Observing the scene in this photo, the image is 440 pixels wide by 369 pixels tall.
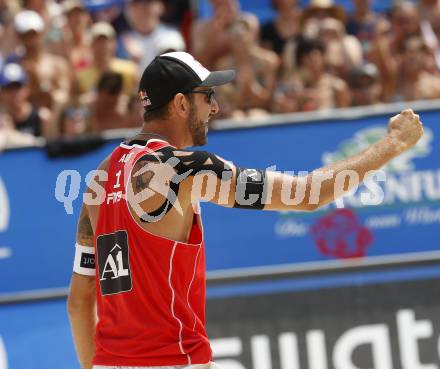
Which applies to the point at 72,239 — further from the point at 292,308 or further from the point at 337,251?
the point at 292,308

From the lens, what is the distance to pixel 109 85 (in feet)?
29.5

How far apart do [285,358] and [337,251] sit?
2.79 metres

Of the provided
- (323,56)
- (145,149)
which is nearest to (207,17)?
(323,56)

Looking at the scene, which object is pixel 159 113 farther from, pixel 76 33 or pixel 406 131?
pixel 76 33

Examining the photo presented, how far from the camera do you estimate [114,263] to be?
3699 mm

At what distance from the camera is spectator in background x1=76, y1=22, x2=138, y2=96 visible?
31.4 feet

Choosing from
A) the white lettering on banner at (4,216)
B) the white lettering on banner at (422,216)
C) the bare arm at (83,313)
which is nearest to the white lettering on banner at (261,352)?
the bare arm at (83,313)

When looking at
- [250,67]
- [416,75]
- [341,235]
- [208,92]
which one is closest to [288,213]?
[341,235]

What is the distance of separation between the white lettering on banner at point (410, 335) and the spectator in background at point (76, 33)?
219 inches

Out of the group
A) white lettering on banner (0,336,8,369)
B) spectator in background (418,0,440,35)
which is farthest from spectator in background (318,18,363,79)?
white lettering on banner (0,336,8,369)

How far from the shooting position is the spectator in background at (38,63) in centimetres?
962

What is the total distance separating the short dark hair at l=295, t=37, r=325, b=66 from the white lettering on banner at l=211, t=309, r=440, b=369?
461 cm

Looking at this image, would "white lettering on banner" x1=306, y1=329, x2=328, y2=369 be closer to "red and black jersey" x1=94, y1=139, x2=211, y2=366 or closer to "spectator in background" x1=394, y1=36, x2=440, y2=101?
"red and black jersey" x1=94, y1=139, x2=211, y2=366

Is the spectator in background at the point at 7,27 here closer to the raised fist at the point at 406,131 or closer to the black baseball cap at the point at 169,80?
the black baseball cap at the point at 169,80
